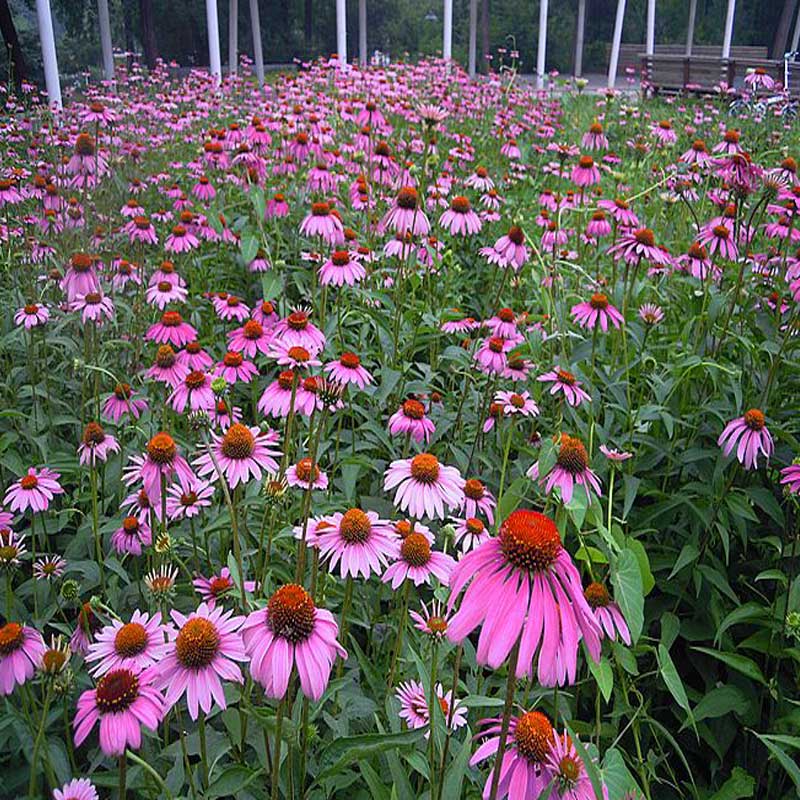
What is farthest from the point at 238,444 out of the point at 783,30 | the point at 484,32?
the point at 783,30

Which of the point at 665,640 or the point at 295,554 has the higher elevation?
the point at 295,554

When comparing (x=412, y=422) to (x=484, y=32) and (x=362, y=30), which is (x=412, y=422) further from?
(x=484, y=32)

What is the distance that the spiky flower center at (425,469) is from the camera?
1.17 metres

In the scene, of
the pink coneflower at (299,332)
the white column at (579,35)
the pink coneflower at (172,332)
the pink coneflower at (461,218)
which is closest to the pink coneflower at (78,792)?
the pink coneflower at (299,332)

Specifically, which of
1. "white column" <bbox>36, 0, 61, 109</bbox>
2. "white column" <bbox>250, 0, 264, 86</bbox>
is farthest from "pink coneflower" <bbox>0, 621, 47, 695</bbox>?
"white column" <bbox>250, 0, 264, 86</bbox>

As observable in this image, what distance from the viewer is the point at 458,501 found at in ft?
3.72

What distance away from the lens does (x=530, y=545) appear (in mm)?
604

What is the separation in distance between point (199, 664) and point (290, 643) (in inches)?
5.2

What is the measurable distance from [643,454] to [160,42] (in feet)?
31.7

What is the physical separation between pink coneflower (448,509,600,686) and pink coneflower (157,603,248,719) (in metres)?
0.31

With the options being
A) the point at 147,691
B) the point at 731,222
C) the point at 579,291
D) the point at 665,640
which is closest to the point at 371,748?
the point at 147,691

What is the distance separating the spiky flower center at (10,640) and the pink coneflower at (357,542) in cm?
41

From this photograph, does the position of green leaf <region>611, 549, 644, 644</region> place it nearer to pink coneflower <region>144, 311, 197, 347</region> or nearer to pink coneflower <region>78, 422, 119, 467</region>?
pink coneflower <region>78, 422, 119, 467</region>

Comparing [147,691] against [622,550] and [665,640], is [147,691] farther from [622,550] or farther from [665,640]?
[665,640]
